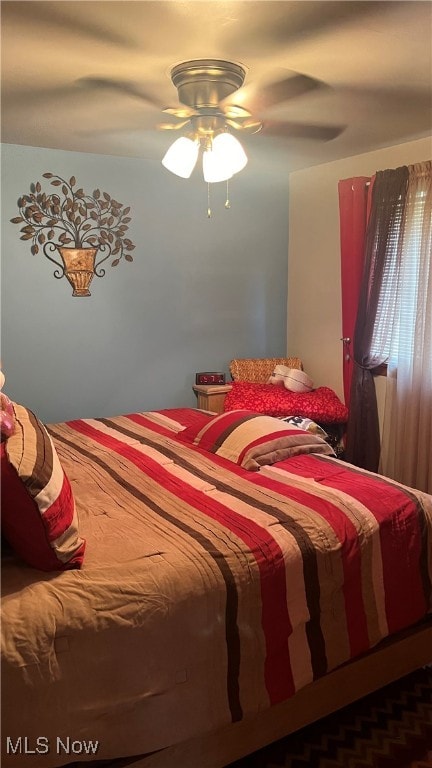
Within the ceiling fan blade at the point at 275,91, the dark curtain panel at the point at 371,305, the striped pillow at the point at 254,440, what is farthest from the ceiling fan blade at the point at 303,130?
the striped pillow at the point at 254,440

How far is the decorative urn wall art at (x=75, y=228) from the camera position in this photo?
11.8 feet

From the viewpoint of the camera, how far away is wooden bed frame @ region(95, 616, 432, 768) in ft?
5.50

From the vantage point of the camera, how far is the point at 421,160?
3.29 m

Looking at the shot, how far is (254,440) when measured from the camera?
105 inches

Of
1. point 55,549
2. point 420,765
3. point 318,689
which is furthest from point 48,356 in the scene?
point 420,765

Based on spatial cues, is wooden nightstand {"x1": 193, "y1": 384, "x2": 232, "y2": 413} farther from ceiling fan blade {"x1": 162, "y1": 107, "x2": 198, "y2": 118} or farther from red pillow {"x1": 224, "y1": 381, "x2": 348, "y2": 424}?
ceiling fan blade {"x1": 162, "y1": 107, "x2": 198, "y2": 118}

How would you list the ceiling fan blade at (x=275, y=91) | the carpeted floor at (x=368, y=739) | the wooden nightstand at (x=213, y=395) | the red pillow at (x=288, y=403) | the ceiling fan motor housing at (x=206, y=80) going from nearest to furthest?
1. the carpeted floor at (x=368, y=739)
2. the ceiling fan motor housing at (x=206, y=80)
3. the ceiling fan blade at (x=275, y=91)
4. the red pillow at (x=288, y=403)
5. the wooden nightstand at (x=213, y=395)

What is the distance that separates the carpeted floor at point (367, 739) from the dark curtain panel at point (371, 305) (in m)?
1.63

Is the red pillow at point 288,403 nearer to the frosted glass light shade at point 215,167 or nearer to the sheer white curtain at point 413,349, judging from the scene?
the sheer white curtain at point 413,349

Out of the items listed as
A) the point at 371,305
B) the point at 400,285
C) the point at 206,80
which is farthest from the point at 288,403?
the point at 206,80

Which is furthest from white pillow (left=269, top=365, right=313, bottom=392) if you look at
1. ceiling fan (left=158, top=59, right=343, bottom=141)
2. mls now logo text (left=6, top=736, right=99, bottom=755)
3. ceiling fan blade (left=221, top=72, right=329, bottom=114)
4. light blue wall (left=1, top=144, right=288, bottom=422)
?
mls now logo text (left=6, top=736, right=99, bottom=755)

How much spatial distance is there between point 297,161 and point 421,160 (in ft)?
2.95

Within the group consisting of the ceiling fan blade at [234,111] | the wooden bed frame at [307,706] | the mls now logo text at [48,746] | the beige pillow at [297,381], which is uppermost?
the ceiling fan blade at [234,111]

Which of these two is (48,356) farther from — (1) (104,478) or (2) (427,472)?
(2) (427,472)
